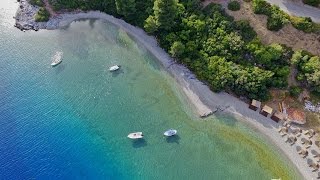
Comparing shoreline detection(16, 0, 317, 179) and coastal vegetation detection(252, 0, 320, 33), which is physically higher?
coastal vegetation detection(252, 0, 320, 33)

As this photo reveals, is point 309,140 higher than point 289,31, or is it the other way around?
point 289,31

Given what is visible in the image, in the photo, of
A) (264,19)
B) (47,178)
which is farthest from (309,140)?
(47,178)

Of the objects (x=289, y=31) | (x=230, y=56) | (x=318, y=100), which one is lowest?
(x=318, y=100)

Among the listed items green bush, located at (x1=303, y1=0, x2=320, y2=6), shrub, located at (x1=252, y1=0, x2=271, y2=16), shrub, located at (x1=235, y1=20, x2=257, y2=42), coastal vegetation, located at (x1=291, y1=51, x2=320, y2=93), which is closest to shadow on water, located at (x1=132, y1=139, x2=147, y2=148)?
shrub, located at (x1=235, y1=20, x2=257, y2=42)

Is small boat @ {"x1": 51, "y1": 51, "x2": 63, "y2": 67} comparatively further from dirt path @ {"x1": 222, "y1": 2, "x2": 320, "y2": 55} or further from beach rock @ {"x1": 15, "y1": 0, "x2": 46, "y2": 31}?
dirt path @ {"x1": 222, "y1": 2, "x2": 320, "y2": 55}

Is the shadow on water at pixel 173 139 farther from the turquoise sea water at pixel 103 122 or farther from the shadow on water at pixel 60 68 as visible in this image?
the shadow on water at pixel 60 68

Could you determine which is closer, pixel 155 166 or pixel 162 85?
pixel 155 166

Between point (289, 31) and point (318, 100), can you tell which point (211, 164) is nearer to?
point (318, 100)

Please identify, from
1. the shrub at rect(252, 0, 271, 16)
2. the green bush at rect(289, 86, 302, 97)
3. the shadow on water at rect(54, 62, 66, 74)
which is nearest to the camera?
the green bush at rect(289, 86, 302, 97)
